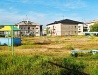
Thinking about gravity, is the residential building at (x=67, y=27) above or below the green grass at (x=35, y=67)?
above

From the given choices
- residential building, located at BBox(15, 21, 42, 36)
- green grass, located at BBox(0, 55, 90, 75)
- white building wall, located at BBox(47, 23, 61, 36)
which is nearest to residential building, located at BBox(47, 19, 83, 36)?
white building wall, located at BBox(47, 23, 61, 36)

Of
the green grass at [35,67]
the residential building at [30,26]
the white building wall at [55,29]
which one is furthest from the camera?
the white building wall at [55,29]

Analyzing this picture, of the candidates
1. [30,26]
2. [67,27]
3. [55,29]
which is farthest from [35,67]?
[55,29]

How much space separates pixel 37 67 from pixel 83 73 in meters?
1.40

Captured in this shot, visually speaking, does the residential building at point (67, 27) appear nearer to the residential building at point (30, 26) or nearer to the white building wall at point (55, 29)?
the white building wall at point (55, 29)

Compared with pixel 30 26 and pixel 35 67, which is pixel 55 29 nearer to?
pixel 30 26

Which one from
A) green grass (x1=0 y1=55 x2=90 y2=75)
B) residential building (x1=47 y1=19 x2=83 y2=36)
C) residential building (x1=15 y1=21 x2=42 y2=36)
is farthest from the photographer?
residential building (x1=47 y1=19 x2=83 y2=36)

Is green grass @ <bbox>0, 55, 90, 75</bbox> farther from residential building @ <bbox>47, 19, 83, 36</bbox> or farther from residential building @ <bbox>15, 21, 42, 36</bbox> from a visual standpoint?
residential building @ <bbox>15, 21, 42, 36</bbox>

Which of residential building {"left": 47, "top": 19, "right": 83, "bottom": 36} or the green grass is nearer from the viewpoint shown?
the green grass

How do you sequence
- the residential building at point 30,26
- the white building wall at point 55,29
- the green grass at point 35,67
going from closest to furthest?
the green grass at point 35,67
the residential building at point 30,26
the white building wall at point 55,29

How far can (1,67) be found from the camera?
7121 millimetres

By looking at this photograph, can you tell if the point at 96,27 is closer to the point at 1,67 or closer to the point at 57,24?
the point at 57,24

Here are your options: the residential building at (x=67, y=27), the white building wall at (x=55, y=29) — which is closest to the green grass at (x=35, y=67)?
the residential building at (x=67, y=27)

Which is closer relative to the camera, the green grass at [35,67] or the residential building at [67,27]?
the green grass at [35,67]
